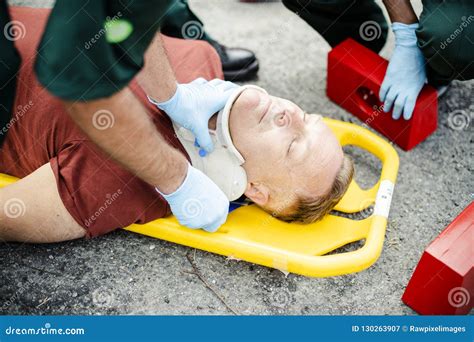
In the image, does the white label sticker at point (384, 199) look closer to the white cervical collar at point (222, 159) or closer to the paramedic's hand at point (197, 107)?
the white cervical collar at point (222, 159)

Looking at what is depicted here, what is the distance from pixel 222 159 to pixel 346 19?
100 cm

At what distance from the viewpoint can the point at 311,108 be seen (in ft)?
8.65

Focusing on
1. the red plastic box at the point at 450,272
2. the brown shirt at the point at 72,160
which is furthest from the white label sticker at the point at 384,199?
the brown shirt at the point at 72,160

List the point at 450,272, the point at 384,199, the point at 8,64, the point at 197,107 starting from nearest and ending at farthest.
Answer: the point at 450,272 < the point at 8,64 < the point at 197,107 < the point at 384,199

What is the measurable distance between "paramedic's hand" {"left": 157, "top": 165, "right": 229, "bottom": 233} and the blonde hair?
0.81 feet

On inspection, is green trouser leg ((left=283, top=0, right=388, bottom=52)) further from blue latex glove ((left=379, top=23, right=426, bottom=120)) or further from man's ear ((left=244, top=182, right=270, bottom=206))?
man's ear ((left=244, top=182, right=270, bottom=206))

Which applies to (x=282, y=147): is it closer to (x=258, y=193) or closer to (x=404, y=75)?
(x=258, y=193)

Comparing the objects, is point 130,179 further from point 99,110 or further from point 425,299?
point 425,299

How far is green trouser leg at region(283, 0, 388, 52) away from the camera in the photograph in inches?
96.5

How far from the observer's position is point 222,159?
1.97 metres

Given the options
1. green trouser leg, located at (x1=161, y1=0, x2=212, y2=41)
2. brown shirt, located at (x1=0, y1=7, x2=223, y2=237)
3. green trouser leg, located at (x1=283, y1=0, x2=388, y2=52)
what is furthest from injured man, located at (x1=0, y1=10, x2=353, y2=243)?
green trouser leg, located at (x1=283, y1=0, x2=388, y2=52)

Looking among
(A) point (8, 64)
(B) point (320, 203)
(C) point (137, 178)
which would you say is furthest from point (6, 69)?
(B) point (320, 203)

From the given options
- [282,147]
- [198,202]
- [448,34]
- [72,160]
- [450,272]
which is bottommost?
[72,160]

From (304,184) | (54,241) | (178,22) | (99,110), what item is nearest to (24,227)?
(54,241)
